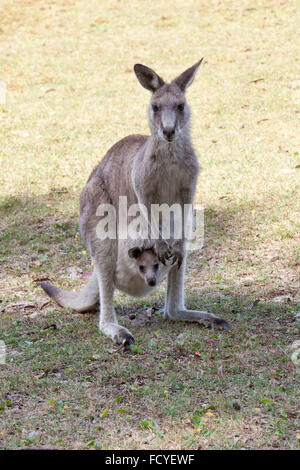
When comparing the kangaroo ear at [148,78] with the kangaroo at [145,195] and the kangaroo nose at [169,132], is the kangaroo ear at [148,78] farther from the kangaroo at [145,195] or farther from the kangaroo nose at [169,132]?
the kangaroo nose at [169,132]

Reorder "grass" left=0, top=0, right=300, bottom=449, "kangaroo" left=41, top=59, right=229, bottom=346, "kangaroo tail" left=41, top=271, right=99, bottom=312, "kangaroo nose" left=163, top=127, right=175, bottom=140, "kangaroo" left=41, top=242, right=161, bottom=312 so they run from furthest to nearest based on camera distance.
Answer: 1. "kangaroo tail" left=41, top=271, right=99, bottom=312
2. "kangaroo" left=41, top=242, right=161, bottom=312
3. "kangaroo" left=41, top=59, right=229, bottom=346
4. "kangaroo nose" left=163, top=127, right=175, bottom=140
5. "grass" left=0, top=0, right=300, bottom=449

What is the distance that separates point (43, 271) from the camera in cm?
528

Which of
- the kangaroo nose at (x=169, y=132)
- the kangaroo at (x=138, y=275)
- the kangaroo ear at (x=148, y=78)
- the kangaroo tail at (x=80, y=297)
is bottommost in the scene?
the kangaroo tail at (x=80, y=297)

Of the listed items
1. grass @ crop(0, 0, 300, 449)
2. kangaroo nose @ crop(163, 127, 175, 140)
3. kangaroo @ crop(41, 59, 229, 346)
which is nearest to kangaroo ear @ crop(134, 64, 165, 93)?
kangaroo @ crop(41, 59, 229, 346)

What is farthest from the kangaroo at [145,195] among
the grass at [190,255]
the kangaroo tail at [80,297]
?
the grass at [190,255]

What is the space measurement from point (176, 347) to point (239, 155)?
11.7 feet

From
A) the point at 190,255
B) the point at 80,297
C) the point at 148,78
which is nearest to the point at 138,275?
the point at 80,297

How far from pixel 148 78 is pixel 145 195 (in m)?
0.66

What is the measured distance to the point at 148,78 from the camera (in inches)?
148

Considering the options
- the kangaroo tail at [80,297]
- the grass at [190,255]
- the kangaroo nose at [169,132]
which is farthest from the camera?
the kangaroo tail at [80,297]

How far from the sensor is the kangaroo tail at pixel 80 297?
431 centimetres

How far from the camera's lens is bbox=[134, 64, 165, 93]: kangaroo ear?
Result: 370 centimetres

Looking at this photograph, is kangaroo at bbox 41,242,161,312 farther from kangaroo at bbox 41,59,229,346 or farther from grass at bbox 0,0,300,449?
grass at bbox 0,0,300,449
